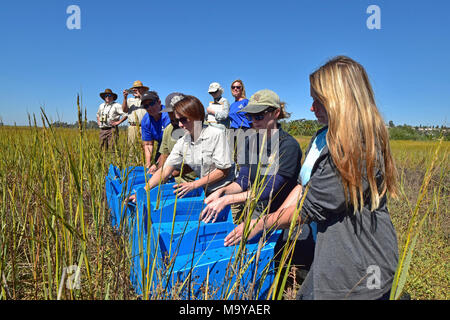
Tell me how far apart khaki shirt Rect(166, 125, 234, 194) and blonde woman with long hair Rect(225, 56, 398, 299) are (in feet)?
3.37

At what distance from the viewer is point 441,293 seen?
191 centimetres

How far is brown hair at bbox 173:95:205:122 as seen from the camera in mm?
2012

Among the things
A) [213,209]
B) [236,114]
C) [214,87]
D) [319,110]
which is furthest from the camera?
[214,87]

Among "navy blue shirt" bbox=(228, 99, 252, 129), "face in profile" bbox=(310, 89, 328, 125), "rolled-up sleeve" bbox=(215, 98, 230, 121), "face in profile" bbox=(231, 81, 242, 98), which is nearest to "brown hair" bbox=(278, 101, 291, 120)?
"face in profile" bbox=(310, 89, 328, 125)

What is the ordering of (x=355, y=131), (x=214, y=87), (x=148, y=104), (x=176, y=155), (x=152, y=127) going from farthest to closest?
1. (x=214, y=87)
2. (x=152, y=127)
3. (x=148, y=104)
4. (x=176, y=155)
5. (x=355, y=131)

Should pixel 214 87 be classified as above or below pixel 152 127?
above

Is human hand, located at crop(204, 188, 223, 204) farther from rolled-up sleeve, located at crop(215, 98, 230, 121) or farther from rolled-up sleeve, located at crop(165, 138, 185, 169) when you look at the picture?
rolled-up sleeve, located at crop(215, 98, 230, 121)

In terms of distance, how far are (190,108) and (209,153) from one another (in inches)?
15.9

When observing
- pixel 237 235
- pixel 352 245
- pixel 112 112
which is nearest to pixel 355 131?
pixel 352 245

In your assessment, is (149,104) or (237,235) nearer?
(237,235)

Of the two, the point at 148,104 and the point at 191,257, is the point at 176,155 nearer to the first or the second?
the point at 191,257

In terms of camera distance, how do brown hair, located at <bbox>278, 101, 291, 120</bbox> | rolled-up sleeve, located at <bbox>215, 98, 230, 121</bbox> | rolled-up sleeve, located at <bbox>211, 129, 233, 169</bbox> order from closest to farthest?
brown hair, located at <bbox>278, 101, 291, 120</bbox>, rolled-up sleeve, located at <bbox>211, 129, 233, 169</bbox>, rolled-up sleeve, located at <bbox>215, 98, 230, 121</bbox>

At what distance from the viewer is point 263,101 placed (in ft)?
5.74
